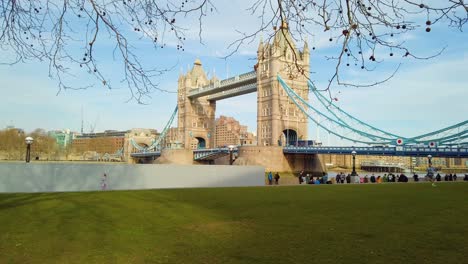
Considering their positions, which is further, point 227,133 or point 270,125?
point 227,133

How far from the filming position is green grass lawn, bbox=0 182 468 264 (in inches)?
239

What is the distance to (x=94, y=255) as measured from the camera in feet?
20.2

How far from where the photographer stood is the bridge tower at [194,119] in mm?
81812

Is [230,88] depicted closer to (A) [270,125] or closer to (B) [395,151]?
(A) [270,125]

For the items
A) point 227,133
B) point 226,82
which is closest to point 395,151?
point 226,82

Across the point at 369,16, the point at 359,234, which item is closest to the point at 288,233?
the point at 359,234

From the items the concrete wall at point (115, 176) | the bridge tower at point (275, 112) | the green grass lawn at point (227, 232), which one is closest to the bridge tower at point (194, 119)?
the bridge tower at point (275, 112)

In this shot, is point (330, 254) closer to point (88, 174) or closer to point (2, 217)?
point (2, 217)

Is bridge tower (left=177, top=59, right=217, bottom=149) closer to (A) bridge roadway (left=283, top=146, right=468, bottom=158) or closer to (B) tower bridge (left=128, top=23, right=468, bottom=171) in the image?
(B) tower bridge (left=128, top=23, right=468, bottom=171)

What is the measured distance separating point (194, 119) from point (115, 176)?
63.6 metres

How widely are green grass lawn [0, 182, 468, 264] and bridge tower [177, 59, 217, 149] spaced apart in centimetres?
6997

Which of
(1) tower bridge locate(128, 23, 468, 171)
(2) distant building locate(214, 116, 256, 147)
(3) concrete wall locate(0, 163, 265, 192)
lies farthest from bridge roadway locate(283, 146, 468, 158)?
(2) distant building locate(214, 116, 256, 147)

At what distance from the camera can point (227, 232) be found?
7750 mm

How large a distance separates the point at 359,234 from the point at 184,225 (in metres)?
3.37
